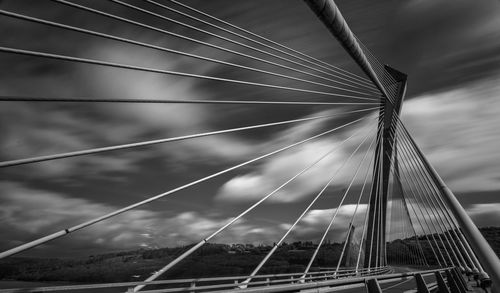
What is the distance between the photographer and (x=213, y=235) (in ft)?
16.4

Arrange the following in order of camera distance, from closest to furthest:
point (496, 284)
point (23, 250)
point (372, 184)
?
point (23, 250) < point (496, 284) < point (372, 184)

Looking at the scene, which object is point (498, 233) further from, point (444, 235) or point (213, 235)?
point (213, 235)

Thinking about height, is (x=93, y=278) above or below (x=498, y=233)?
above

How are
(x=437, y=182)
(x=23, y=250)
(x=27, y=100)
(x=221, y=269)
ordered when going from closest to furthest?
1. (x=23, y=250)
2. (x=27, y=100)
3. (x=437, y=182)
4. (x=221, y=269)

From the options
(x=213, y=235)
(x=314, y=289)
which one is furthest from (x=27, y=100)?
(x=314, y=289)

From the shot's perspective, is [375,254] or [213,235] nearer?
[213,235]

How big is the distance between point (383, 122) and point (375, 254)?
32.8 ft

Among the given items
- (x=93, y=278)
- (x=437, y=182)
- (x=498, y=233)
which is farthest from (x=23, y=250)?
(x=93, y=278)

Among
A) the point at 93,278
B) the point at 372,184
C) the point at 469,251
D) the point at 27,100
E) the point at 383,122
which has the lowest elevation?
the point at 469,251

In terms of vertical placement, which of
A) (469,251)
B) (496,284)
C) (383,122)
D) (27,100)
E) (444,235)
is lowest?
(496,284)

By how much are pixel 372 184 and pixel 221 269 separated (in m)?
151

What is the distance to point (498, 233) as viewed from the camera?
121m

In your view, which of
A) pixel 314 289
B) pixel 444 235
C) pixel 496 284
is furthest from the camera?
pixel 444 235

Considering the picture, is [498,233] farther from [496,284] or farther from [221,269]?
[496,284]
